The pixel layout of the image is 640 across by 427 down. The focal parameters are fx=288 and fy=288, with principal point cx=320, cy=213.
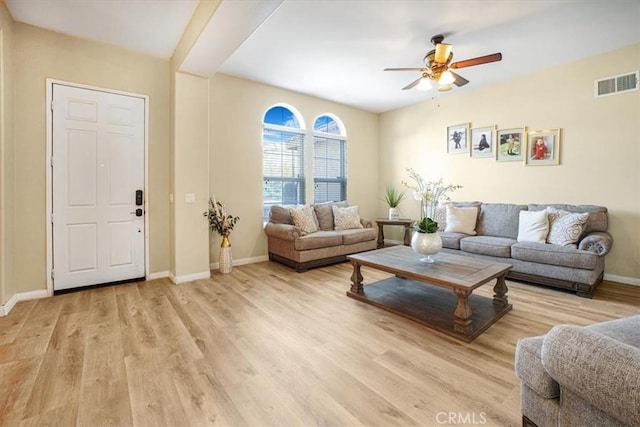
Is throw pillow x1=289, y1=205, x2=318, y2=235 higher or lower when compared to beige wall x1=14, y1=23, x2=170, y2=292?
lower

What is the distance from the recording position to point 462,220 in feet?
14.9

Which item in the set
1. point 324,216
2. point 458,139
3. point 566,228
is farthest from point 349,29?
point 566,228

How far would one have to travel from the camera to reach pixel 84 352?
2.08 m

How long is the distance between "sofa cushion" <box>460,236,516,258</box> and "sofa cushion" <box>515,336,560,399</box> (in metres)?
2.91

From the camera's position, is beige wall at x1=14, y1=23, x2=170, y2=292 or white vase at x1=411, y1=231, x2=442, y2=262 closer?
white vase at x1=411, y1=231, x2=442, y2=262

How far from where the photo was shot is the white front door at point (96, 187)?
3.23 meters

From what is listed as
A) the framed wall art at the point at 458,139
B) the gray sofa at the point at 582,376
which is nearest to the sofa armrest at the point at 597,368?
the gray sofa at the point at 582,376

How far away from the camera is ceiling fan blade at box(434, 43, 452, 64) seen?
301cm

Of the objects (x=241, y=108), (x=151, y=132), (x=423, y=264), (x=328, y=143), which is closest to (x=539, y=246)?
(x=423, y=264)

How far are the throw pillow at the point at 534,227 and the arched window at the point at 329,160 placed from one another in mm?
3157

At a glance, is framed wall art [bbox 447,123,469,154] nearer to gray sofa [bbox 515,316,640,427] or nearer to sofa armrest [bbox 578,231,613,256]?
sofa armrest [bbox 578,231,613,256]

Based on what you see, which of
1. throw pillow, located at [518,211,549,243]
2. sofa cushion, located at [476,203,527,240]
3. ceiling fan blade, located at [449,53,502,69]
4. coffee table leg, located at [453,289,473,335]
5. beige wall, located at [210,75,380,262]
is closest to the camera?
coffee table leg, located at [453,289,473,335]

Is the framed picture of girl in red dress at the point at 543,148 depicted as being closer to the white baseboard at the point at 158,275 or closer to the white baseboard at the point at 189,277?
the white baseboard at the point at 189,277

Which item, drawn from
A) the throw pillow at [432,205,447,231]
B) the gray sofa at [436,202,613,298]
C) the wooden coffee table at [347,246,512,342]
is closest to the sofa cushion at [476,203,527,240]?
the gray sofa at [436,202,613,298]
